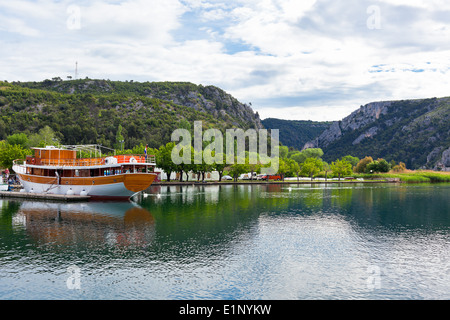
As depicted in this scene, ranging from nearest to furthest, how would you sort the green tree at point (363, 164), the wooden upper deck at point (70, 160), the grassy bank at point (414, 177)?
1. the wooden upper deck at point (70, 160)
2. the grassy bank at point (414, 177)
3. the green tree at point (363, 164)

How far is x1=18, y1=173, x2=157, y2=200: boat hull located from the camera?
63062 mm

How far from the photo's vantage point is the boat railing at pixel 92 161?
206ft

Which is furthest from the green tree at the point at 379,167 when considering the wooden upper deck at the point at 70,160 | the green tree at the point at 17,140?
the green tree at the point at 17,140

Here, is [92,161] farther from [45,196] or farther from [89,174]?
[45,196]

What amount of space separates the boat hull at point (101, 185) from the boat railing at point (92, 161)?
2.53m

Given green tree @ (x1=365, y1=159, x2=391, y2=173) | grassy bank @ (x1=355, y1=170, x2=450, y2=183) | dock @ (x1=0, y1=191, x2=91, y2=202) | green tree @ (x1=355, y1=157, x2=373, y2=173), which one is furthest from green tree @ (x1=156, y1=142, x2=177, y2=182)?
green tree @ (x1=355, y1=157, x2=373, y2=173)

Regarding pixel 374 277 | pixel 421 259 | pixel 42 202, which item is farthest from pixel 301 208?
pixel 42 202

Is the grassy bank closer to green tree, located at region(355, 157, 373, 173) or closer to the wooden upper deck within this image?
green tree, located at region(355, 157, 373, 173)

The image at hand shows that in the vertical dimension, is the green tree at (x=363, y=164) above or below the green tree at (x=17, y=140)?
below

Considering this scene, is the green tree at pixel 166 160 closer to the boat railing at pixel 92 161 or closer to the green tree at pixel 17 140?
the boat railing at pixel 92 161

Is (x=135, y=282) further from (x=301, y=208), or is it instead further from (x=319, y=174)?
(x=319, y=174)

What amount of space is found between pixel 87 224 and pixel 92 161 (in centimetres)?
2911

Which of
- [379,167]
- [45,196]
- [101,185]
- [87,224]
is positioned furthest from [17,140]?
[379,167]

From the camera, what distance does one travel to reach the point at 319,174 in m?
173
